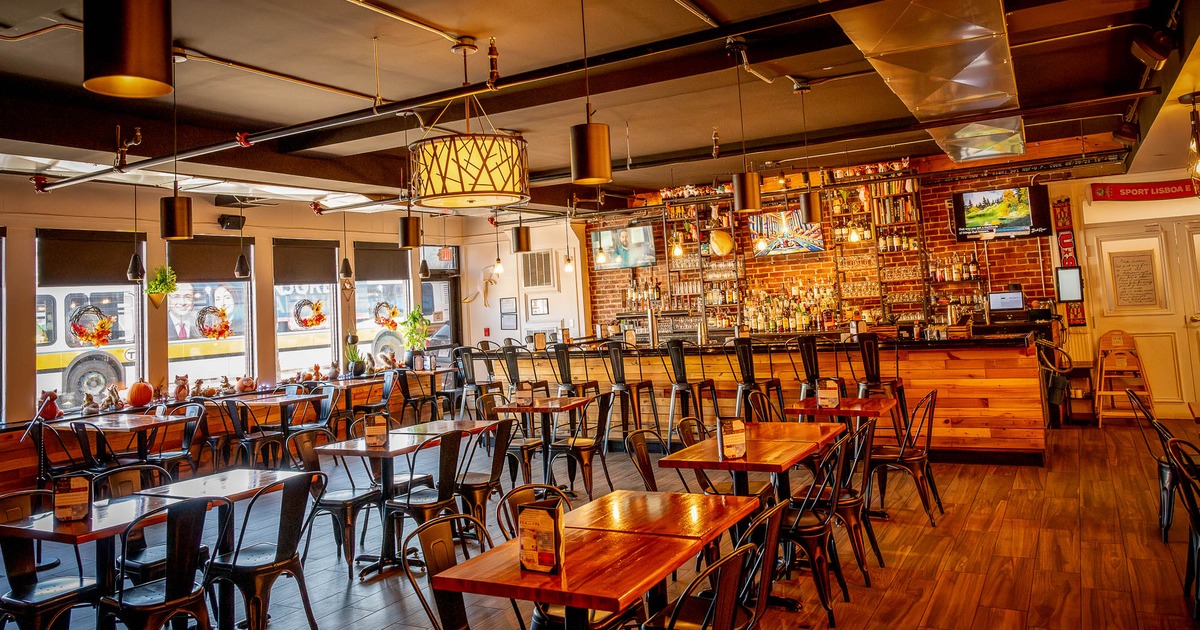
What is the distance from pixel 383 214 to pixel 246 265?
2964 millimetres

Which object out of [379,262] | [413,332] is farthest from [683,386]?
[379,262]

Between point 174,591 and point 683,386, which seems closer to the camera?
point 174,591

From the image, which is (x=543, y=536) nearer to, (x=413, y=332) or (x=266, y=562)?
(x=266, y=562)

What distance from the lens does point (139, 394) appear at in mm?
8078

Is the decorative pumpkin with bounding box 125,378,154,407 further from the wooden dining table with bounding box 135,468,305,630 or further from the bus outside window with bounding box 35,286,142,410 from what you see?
the wooden dining table with bounding box 135,468,305,630

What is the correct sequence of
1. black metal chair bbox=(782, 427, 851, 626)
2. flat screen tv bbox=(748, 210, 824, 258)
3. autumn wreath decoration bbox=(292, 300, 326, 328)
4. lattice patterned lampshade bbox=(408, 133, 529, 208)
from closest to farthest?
1. lattice patterned lampshade bbox=(408, 133, 529, 208)
2. black metal chair bbox=(782, 427, 851, 626)
3. flat screen tv bbox=(748, 210, 824, 258)
4. autumn wreath decoration bbox=(292, 300, 326, 328)

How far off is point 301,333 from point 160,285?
7.78ft

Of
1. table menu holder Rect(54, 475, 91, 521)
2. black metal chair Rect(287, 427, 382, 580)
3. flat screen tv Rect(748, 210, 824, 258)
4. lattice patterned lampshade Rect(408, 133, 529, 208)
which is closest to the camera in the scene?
lattice patterned lampshade Rect(408, 133, 529, 208)

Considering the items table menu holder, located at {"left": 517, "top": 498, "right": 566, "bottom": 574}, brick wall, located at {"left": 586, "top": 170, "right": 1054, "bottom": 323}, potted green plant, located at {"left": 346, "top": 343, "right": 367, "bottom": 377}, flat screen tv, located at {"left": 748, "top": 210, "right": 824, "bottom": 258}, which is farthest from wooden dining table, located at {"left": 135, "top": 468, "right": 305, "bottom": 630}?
brick wall, located at {"left": 586, "top": 170, "right": 1054, "bottom": 323}

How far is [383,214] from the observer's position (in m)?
12.0

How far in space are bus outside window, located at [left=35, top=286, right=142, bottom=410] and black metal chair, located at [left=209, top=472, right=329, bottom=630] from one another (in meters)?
5.92

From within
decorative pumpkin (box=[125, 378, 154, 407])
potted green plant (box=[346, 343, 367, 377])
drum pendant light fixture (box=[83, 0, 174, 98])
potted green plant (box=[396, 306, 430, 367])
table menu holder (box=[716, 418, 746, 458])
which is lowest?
table menu holder (box=[716, 418, 746, 458])

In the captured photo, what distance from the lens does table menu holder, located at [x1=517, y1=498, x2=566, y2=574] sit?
236 centimetres

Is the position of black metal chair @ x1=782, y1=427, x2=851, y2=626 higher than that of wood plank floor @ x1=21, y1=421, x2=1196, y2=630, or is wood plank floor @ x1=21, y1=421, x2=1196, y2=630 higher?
black metal chair @ x1=782, y1=427, x2=851, y2=626
